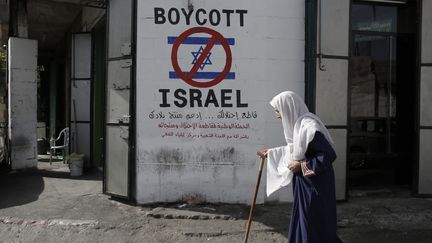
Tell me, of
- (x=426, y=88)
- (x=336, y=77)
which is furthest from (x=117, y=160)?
(x=426, y=88)

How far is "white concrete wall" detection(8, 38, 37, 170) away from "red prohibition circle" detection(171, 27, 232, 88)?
5.04 m

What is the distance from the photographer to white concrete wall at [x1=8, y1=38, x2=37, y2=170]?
1034 cm

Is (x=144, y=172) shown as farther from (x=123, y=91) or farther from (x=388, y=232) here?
(x=388, y=232)

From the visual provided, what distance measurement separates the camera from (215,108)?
7043 millimetres

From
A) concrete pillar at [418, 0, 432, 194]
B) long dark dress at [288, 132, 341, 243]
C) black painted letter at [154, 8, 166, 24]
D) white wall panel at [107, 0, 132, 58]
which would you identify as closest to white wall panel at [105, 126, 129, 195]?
white wall panel at [107, 0, 132, 58]

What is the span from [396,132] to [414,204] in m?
1.57

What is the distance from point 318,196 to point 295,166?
344mm

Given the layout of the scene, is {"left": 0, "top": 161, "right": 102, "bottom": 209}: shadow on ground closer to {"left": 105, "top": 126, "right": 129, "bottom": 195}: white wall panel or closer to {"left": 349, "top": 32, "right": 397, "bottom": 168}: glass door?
{"left": 105, "top": 126, "right": 129, "bottom": 195}: white wall panel

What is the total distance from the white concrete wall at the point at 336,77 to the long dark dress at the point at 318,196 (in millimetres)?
2850

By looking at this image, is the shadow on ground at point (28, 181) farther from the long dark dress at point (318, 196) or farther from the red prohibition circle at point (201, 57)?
the long dark dress at point (318, 196)

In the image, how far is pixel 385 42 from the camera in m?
8.26

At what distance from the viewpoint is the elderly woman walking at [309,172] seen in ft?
14.2

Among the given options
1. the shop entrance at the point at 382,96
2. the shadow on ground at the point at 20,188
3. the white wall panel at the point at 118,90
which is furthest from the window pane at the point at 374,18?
the shadow on ground at the point at 20,188

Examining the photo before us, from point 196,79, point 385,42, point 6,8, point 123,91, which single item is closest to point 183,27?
point 196,79
